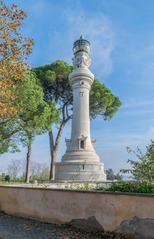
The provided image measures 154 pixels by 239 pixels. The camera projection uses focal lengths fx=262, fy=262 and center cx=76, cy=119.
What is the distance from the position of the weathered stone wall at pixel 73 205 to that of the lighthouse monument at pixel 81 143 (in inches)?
560

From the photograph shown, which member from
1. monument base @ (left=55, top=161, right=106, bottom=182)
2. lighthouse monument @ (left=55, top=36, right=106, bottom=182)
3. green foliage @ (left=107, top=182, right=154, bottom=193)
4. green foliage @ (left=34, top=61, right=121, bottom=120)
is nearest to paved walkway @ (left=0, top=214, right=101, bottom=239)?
green foliage @ (left=107, top=182, right=154, bottom=193)

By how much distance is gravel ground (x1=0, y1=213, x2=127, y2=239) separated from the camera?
554cm

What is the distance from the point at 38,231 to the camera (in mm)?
6035

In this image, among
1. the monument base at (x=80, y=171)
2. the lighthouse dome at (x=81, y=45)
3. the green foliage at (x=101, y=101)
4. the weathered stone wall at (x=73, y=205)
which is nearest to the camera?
the weathered stone wall at (x=73, y=205)

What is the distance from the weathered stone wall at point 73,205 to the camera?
Answer: 5.42 metres

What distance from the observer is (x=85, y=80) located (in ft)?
87.1

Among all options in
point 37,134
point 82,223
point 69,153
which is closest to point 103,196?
point 82,223

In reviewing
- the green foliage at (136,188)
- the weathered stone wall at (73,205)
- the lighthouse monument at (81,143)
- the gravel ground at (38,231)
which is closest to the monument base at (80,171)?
the lighthouse monument at (81,143)

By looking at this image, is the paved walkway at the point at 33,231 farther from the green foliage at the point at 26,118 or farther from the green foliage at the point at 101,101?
the green foliage at the point at 101,101

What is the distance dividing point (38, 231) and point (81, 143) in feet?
61.9

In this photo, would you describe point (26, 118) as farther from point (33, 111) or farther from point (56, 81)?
point (56, 81)

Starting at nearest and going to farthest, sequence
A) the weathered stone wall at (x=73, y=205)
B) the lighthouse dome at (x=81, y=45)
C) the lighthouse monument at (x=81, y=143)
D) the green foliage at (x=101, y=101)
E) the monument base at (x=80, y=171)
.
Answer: the weathered stone wall at (x=73, y=205) → the monument base at (x=80, y=171) → the lighthouse monument at (x=81, y=143) → the lighthouse dome at (x=81, y=45) → the green foliage at (x=101, y=101)

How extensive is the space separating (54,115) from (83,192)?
55.1 ft

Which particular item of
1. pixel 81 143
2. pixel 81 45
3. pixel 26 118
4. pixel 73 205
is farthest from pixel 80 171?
pixel 73 205
